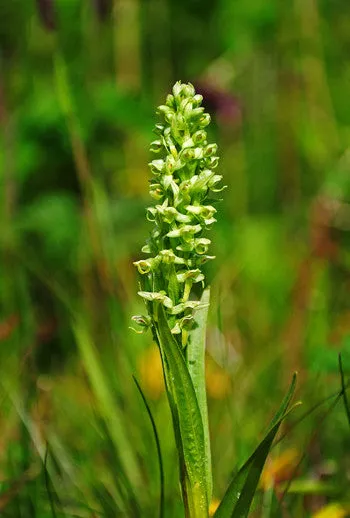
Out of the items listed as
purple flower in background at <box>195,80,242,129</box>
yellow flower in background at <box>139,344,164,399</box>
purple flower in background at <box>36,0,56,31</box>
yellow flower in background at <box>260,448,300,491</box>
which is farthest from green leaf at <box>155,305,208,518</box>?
purple flower in background at <box>195,80,242,129</box>

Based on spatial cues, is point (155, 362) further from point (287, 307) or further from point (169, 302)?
point (169, 302)

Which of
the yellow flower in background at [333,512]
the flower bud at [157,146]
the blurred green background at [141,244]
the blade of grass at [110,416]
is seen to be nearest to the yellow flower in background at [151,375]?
the blurred green background at [141,244]

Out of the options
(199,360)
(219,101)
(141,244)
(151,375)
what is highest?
(219,101)

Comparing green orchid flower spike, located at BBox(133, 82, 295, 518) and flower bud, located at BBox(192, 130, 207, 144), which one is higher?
flower bud, located at BBox(192, 130, 207, 144)

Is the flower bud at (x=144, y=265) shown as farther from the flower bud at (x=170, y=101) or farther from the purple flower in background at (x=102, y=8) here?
the purple flower in background at (x=102, y=8)

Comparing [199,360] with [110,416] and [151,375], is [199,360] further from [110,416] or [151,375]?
[151,375]

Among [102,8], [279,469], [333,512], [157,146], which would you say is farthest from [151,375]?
[157,146]

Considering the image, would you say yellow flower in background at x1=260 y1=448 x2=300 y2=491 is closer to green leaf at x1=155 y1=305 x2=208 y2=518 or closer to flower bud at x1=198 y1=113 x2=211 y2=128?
green leaf at x1=155 y1=305 x2=208 y2=518
